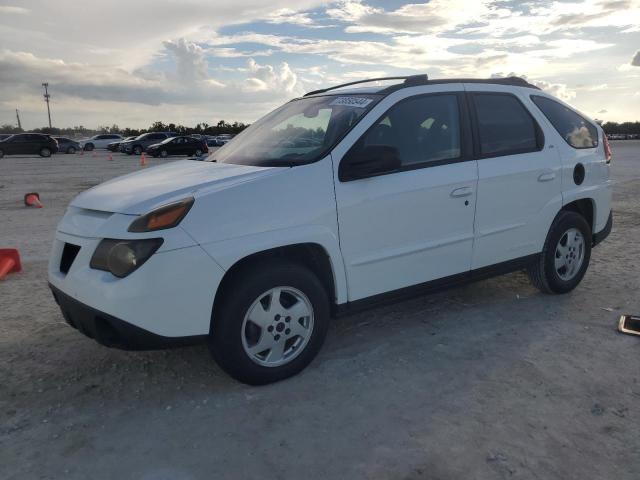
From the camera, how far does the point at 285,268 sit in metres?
3.27

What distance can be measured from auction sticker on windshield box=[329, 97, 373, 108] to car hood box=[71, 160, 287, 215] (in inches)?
33.0

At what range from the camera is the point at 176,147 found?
108 ft

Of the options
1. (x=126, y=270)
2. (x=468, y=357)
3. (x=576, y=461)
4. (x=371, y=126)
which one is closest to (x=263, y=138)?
(x=371, y=126)

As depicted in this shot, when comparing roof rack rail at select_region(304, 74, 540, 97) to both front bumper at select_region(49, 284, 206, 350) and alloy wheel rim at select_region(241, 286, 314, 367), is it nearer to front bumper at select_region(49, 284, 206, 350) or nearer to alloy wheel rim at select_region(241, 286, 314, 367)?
alloy wheel rim at select_region(241, 286, 314, 367)

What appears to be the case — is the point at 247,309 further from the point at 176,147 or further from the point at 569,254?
the point at 176,147

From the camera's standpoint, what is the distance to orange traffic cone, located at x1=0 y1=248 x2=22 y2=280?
18.9ft

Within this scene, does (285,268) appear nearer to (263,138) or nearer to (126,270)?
(126,270)

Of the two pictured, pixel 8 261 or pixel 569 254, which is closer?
pixel 569 254

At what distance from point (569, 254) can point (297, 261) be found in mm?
2788

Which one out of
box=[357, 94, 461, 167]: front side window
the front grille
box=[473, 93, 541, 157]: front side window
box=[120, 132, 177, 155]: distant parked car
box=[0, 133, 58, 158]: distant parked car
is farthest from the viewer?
box=[120, 132, 177, 155]: distant parked car

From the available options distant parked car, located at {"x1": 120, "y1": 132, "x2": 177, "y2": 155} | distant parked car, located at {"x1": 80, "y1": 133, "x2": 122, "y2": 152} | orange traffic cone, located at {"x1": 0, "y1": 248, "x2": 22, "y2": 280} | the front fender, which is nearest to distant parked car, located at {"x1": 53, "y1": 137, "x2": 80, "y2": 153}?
distant parked car, located at {"x1": 80, "y1": 133, "x2": 122, "y2": 152}

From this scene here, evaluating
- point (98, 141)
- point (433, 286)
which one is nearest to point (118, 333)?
point (433, 286)

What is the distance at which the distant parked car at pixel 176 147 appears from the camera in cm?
3259

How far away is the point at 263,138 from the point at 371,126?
0.96 metres
